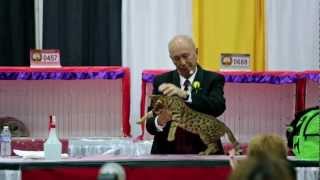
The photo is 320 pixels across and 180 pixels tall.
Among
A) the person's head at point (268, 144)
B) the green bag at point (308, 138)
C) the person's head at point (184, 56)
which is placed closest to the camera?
the person's head at point (268, 144)

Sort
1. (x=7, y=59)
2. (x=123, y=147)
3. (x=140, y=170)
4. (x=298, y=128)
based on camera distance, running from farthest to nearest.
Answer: (x=7, y=59) < (x=123, y=147) < (x=298, y=128) < (x=140, y=170)

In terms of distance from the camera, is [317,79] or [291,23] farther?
[291,23]

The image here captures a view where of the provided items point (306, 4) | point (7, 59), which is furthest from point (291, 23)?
point (7, 59)

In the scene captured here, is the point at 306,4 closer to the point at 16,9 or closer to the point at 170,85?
the point at 16,9

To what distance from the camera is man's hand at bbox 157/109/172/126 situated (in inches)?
116

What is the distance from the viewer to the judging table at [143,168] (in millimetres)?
2658

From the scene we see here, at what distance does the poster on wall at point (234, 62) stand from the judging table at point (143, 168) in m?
1.95

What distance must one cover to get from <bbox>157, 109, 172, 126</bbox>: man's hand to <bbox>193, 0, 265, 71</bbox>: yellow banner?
230cm

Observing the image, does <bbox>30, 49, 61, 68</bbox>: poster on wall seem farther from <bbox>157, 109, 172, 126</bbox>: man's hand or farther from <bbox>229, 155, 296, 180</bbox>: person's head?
<bbox>229, 155, 296, 180</bbox>: person's head

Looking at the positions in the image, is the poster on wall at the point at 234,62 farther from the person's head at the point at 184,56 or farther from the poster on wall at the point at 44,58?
the person's head at the point at 184,56

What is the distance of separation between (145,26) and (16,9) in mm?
1010

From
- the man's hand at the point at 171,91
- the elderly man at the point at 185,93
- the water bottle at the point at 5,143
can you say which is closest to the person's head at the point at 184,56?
the elderly man at the point at 185,93

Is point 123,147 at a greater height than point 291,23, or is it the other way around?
point 291,23

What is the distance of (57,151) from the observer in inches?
115
